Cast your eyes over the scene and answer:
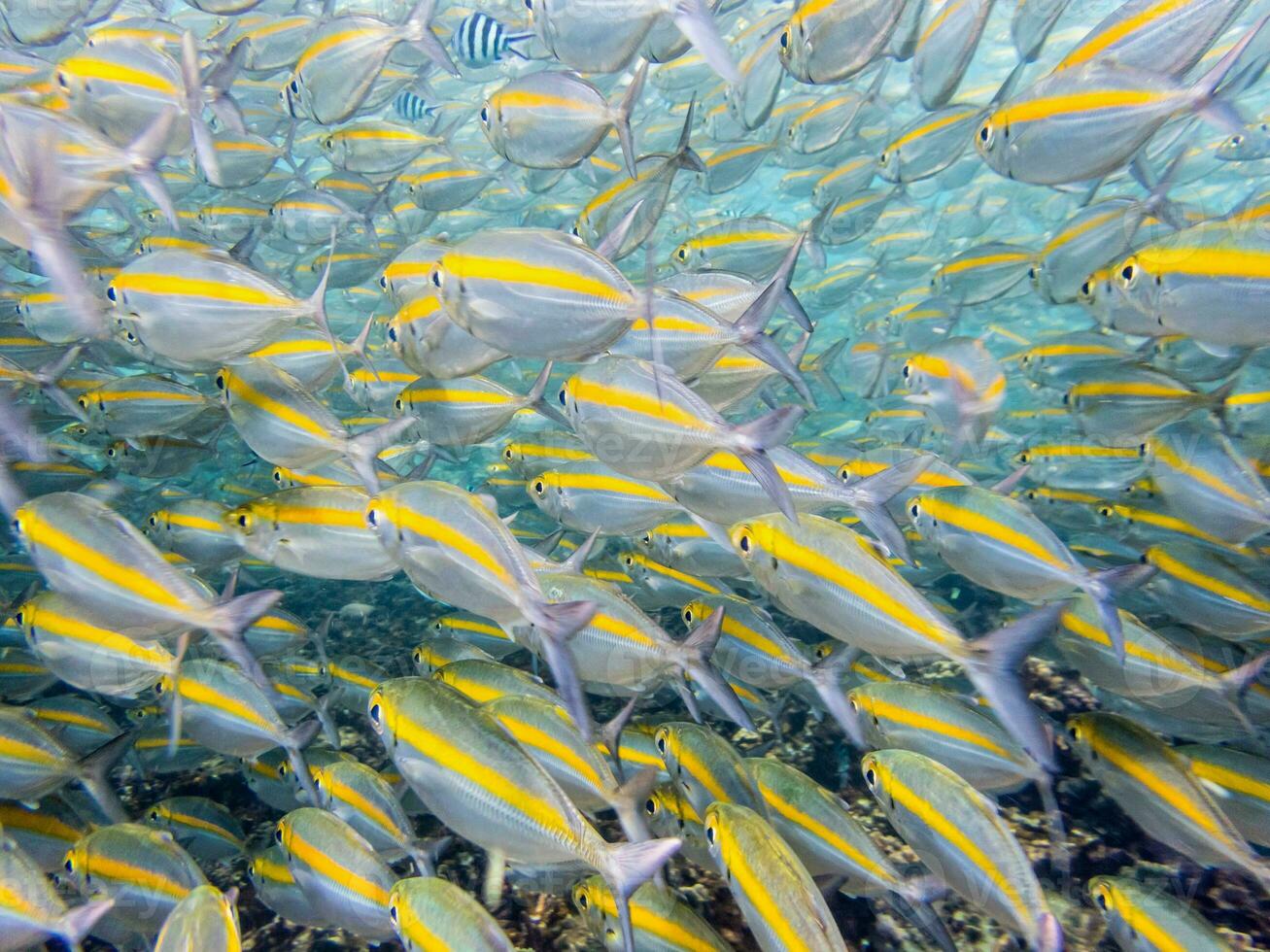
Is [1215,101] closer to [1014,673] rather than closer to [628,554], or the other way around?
[1014,673]

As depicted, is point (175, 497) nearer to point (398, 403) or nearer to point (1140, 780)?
point (398, 403)

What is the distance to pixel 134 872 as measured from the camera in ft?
7.43

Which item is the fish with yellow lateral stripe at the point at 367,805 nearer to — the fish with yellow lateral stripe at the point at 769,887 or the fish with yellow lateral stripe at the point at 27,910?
the fish with yellow lateral stripe at the point at 27,910

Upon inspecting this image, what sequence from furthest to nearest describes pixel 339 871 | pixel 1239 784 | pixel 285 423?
1. pixel 285 423
2. pixel 1239 784
3. pixel 339 871

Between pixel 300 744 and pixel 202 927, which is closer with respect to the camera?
pixel 202 927

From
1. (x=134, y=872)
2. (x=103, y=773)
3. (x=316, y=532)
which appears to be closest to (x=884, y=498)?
(x=316, y=532)

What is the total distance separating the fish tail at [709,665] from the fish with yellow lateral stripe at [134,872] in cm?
181

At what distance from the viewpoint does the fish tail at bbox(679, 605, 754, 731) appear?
6.91 feet

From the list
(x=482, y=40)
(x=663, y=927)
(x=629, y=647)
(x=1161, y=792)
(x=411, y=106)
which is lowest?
(x=663, y=927)

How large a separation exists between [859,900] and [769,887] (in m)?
1.42

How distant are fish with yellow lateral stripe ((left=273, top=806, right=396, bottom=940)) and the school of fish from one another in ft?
0.04

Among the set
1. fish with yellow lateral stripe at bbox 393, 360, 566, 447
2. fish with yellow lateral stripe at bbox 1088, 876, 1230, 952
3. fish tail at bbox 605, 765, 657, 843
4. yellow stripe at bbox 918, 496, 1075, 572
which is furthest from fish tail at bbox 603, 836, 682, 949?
fish with yellow lateral stripe at bbox 393, 360, 566, 447

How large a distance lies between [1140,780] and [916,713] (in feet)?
2.38

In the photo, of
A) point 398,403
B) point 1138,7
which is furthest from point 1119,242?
point 398,403
